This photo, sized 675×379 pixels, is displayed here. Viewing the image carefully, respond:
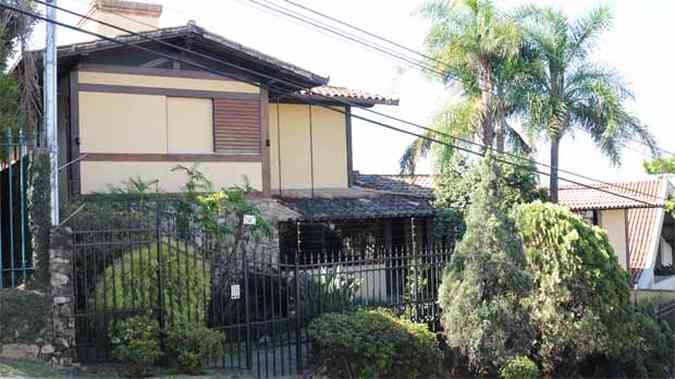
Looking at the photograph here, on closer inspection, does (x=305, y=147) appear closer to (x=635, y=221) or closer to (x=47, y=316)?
(x=47, y=316)

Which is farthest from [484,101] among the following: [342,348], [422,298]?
[342,348]

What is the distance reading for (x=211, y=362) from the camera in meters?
11.1

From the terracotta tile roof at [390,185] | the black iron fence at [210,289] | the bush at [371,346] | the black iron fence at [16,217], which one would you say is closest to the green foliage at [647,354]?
the black iron fence at [210,289]

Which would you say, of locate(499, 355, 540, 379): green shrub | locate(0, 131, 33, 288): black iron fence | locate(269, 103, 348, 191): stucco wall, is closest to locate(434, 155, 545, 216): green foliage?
locate(269, 103, 348, 191): stucco wall

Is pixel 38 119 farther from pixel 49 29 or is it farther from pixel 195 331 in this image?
pixel 195 331

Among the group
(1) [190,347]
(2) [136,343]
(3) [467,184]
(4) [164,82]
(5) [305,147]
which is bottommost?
(1) [190,347]

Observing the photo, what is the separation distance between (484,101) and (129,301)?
480 inches

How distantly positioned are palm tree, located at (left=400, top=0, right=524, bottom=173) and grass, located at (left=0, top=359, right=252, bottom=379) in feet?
36.7

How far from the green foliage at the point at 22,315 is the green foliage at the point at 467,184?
35.4 ft

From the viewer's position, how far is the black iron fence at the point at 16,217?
11047mm

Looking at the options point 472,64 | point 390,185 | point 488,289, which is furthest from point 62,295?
point 472,64

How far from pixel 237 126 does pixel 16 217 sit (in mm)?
4842

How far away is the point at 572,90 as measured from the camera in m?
20.0

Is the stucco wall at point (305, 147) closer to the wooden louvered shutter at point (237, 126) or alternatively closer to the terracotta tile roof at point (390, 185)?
the terracotta tile roof at point (390, 185)
